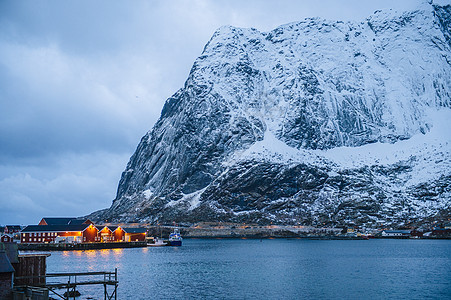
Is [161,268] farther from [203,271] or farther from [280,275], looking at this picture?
[280,275]

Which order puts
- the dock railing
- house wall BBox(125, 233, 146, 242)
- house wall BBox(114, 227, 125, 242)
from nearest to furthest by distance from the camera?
the dock railing, house wall BBox(114, 227, 125, 242), house wall BBox(125, 233, 146, 242)

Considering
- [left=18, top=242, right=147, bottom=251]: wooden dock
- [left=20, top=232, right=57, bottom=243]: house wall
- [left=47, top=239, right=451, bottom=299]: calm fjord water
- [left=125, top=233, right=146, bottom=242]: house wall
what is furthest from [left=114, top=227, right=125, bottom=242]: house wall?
[left=47, top=239, right=451, bottom=299]: calm fjord water

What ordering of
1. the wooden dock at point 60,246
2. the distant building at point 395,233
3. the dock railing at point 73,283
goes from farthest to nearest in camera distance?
the distant building at point 395,233
the wooden dock at point 60,246
the dock railing at point 73,283

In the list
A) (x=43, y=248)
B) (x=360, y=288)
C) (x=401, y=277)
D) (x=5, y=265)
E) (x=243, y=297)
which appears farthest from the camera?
(x=43, y=248)

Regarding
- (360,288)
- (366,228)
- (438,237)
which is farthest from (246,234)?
(360,288)

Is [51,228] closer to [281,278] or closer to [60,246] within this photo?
[60,246]

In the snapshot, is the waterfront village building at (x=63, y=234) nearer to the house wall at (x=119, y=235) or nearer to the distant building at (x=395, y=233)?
the house wall at (x=119, y=235)

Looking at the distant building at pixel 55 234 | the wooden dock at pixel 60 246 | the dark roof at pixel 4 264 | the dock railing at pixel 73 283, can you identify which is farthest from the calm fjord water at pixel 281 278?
the distant building at pixel 55 234

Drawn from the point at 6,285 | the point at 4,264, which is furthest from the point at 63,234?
the point at 4,264

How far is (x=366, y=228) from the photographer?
197m

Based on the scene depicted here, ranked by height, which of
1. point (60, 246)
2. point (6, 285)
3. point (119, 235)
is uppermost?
point (119, 235)

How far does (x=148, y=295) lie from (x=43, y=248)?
92.5 meters

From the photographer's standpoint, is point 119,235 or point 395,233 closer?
point 119,235

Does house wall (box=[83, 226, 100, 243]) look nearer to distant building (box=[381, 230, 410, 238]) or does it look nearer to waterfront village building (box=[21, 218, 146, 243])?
waterfront village building (box=[21, 218, 146, 243])
